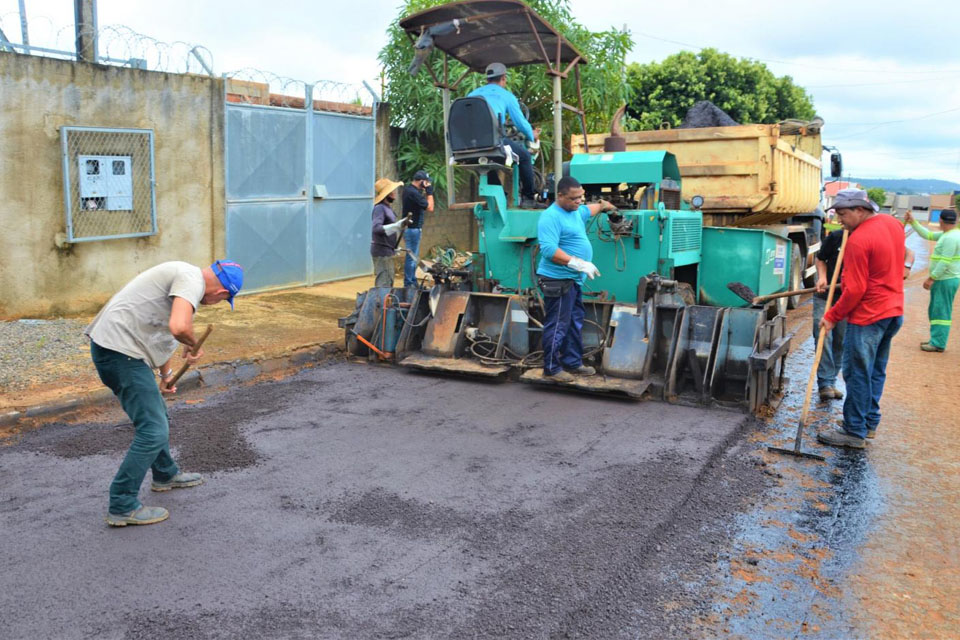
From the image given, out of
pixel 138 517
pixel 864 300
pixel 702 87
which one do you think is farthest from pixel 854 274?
pixel 702 87

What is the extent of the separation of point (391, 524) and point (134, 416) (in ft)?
4.77

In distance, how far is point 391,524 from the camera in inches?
169

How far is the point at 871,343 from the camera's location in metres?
5.88

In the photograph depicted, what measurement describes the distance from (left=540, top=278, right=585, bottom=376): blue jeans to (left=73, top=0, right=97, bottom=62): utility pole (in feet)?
20.2

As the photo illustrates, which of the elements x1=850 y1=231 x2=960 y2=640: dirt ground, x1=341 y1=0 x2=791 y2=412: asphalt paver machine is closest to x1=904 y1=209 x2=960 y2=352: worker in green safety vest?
x1=850 y1=231 x2=960 y2=640: dirt ground

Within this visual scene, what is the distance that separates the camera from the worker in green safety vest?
9.28 m

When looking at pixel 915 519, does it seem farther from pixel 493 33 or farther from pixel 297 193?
pixel 297 193

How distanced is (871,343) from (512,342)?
3076mm

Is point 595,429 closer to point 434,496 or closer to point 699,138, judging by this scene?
point 434,496

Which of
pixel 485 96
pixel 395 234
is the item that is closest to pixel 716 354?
pixel 485 96

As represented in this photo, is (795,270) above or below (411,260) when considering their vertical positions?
below

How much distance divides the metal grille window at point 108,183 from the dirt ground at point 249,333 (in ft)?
3.58

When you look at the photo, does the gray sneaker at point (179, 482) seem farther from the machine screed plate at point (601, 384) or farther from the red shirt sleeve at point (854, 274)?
the red shirt sleeve at point (854, 274)

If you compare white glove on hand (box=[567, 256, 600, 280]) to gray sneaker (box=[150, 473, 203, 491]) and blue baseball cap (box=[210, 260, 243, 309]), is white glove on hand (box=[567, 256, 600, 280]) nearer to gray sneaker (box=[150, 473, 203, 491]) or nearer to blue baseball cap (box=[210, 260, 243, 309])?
blue baseball cap (box=[210, 260, 243, 309])
